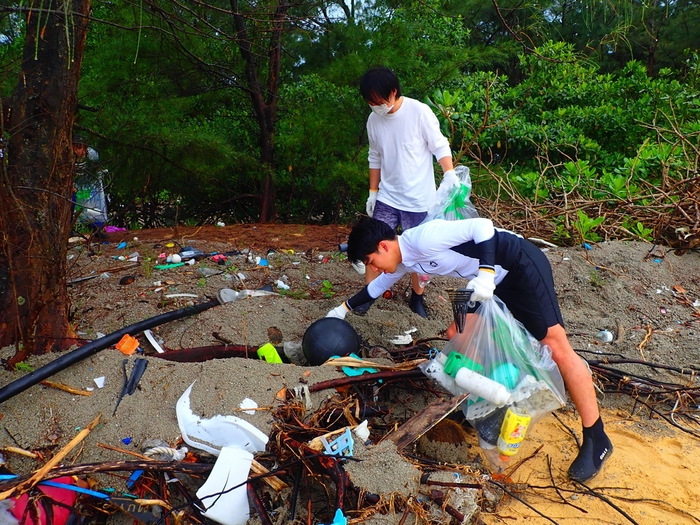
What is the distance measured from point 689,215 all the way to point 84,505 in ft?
19.1

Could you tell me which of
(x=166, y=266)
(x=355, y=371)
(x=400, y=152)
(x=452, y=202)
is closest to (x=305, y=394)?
(x=355, y=371)

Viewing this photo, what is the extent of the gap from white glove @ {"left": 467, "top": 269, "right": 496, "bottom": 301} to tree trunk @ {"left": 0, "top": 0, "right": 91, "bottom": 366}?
2235 millimetres

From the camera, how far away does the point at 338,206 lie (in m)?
8.05

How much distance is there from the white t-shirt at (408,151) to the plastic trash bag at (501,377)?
1483 mm

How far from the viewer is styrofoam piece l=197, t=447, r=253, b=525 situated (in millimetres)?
2455

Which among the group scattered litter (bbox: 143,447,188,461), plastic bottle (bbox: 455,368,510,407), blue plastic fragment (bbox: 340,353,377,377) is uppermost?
plastic bottle (bbox: 455,368,510,407)

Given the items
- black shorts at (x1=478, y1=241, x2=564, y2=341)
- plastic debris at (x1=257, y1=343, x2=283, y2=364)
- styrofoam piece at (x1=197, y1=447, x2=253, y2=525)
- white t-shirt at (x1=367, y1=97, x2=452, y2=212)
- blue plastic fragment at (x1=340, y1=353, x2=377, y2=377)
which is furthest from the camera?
white t-shirt at (x1=367, y1=97, x2=452, y2=212)

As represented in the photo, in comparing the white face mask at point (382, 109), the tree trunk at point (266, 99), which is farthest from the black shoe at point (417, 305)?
the tree trunk at point (266, 99)

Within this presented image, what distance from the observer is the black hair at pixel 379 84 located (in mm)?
3906

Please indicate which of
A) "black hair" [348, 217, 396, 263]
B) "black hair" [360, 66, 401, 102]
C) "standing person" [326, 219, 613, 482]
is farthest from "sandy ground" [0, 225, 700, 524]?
"black hair" [360, 66, 401, 102]

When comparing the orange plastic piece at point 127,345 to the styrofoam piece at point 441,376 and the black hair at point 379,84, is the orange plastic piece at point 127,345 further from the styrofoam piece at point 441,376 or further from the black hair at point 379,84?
the black hair at point 379,84

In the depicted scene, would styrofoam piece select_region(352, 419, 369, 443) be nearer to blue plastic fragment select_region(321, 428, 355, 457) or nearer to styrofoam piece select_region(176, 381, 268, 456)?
blue plastic fragment select_region(321, 428, 355, 457)

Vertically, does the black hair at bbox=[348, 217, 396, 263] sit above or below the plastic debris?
above

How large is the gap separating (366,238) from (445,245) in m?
0.42
